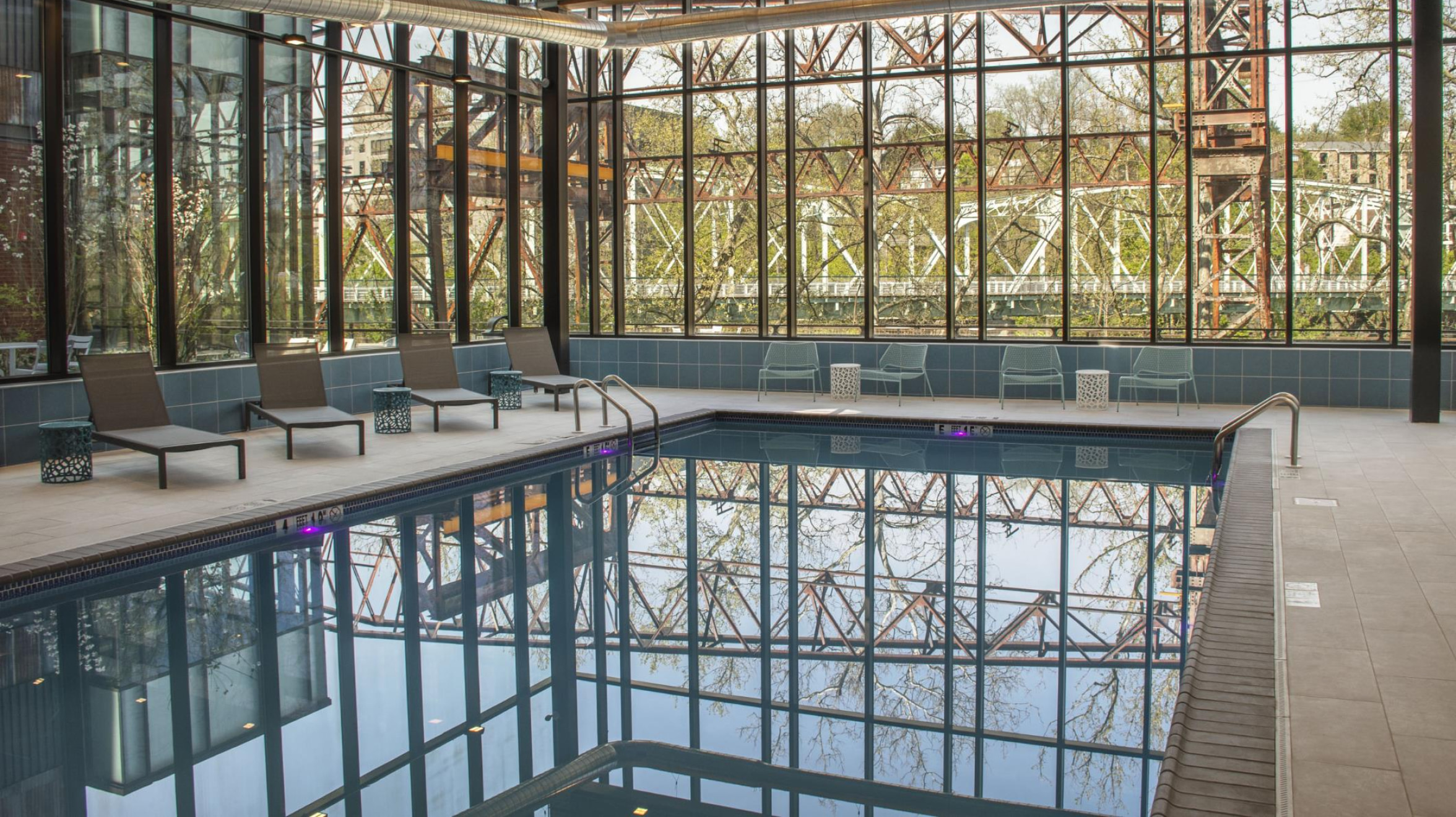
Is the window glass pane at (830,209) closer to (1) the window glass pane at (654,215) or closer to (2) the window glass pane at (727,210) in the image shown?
(2) the window glass pane at (727,210)

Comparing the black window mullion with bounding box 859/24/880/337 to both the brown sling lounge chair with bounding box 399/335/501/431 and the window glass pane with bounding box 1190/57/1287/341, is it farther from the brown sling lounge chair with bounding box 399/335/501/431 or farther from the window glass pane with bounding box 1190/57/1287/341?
the brown sling lounge chair with bounding box 399/335/501/431

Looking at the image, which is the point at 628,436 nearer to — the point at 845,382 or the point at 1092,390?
the point at 845,382

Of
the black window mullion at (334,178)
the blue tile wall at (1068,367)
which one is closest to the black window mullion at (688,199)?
the blue tile wall at (1068,367)

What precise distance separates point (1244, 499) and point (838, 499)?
8.27ft

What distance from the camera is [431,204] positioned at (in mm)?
12305

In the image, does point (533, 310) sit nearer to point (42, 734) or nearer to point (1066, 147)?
point (1066, 147)

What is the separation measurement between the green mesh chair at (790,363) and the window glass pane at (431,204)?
338 centimetres

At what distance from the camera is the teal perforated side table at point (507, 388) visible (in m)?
11.8

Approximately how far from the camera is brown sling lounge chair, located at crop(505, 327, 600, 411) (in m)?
12.0

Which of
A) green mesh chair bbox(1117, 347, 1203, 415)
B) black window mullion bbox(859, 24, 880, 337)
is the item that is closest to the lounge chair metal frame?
black window mullion bbox(859, 24, 880, 337)

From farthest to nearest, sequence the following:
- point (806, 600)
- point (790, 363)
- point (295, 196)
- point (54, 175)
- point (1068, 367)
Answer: point (790, 363), point (1068, 367), point (295, 196), point (54, 175), point (806, 600)

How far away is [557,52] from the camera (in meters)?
13.6

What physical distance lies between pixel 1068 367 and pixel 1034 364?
38 centimetres

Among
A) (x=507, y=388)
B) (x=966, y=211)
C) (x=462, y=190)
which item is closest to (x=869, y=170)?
(x=966, y=211)
